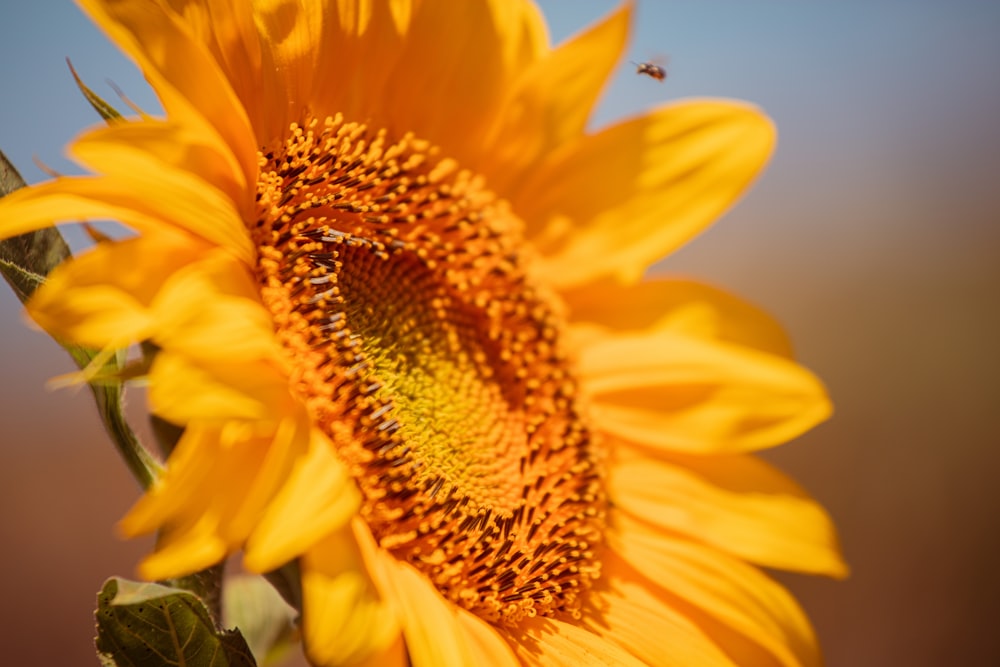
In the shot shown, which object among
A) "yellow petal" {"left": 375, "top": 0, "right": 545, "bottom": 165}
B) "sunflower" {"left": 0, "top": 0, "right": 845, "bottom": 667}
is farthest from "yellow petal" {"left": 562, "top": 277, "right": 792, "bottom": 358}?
"yellow petal" {"left": 375, "top": 0, "right": 545, "bottom": 165}

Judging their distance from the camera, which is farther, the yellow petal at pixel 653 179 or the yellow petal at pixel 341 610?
the yellow petal at pixel 653 179

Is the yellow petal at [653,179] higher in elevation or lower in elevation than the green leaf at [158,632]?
higher

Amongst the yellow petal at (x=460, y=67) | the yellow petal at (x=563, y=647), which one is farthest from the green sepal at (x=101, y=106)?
the yellow petal at (x=563, y=647)

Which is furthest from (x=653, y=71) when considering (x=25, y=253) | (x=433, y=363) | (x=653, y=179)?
(x=25, y=253)

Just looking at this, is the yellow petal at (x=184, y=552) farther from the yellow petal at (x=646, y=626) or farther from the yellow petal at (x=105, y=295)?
the yellow petal at (x=646, y=626)

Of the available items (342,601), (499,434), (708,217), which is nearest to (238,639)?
(342,601)

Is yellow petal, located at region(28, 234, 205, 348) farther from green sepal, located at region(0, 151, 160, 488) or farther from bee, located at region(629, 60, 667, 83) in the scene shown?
bee, located at region(629, 60, 667, 83)
